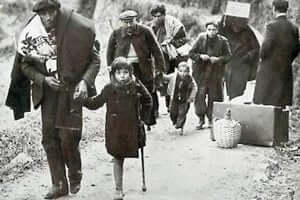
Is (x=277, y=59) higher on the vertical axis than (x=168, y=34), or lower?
lower

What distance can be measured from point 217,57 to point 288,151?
1.97 metres

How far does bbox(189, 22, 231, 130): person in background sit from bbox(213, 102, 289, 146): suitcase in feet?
2.47

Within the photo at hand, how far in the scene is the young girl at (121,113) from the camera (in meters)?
6.88

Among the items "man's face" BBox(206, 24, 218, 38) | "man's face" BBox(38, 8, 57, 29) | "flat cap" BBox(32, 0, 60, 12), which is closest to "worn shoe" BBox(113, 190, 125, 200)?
"man's face" BBox(38, 8, 57, 29)

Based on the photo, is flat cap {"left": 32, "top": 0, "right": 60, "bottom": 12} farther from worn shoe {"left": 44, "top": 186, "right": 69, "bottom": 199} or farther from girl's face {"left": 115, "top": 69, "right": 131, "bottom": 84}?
worn shoe {"left": 44, "top": 186, "right": 69, "bottom": 199}

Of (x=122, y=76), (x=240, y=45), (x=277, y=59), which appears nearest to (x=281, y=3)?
(x=277, y=59)

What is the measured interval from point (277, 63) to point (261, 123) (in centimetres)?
101

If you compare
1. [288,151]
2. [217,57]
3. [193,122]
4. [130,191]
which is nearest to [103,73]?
[193,122]

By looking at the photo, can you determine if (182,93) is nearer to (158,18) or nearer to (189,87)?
(189,87)

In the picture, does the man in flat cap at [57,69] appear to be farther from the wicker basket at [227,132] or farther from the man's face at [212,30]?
the man's face at [212,30]

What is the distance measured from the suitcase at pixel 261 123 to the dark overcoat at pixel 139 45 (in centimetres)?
136

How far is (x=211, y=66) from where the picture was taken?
10.6 m

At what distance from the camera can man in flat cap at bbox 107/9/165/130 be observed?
9.48m

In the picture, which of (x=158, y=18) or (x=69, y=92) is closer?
(x=69, y=92)
